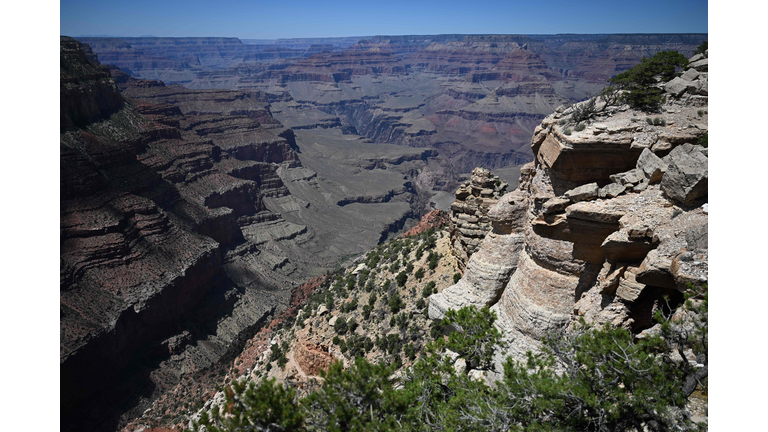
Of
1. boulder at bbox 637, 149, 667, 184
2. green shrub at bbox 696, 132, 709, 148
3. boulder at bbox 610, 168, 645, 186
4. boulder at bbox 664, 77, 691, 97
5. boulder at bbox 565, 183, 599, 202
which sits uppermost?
boulder at bbox 664, 77, 691, 97

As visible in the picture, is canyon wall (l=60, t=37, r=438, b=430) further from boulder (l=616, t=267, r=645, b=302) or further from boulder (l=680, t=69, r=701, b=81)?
boulder (l=680, t=69, r=701, b=81)

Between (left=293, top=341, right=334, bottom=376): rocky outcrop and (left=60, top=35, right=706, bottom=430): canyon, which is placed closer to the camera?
(left=60, top=35, right=706, bottom=430): canyon

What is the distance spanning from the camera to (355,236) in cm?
9925

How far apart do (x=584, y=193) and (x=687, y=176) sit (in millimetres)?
3653

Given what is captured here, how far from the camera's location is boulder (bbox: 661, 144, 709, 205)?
13234 millimetres

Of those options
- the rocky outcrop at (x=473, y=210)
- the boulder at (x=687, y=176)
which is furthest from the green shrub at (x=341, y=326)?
the boulder at (x=687, y=176)

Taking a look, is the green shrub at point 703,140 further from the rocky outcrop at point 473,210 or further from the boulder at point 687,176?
the rocky outcrop at point 473,210

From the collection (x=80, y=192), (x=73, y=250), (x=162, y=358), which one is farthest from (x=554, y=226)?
(x=80, y=192)

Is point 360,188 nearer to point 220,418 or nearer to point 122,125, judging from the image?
point 122,125

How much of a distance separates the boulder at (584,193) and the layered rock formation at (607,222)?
4 centimetres

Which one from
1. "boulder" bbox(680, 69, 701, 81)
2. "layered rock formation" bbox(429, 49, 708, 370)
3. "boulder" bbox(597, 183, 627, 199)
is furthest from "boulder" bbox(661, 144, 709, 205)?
"boulder" bbox(680, 69, 701, 81)

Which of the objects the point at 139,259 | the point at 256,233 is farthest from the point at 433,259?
the point at 256,233

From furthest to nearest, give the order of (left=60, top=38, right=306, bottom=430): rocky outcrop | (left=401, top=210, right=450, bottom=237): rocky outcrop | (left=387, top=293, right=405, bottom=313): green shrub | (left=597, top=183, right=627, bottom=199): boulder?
(left=60, top=38, right=306, bottom=430): rocky outcrop, (left=401, top=210, right=450, bottom=237): rocky outcrop, (left=387, top=293, right=405, bottom=313): green shrub, (left=597, top=183, right=627, bottom=199): boulder

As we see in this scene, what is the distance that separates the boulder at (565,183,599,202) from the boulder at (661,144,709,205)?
241cm
